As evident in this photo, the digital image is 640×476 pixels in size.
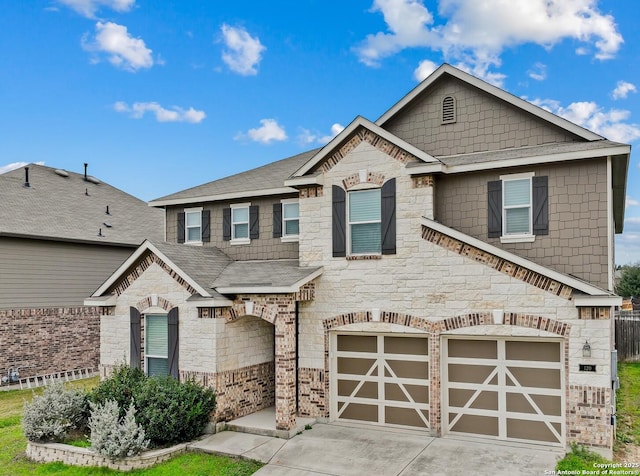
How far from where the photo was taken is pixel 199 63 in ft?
80.9

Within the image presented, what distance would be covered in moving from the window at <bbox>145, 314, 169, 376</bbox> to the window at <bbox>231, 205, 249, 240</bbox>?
156 inches

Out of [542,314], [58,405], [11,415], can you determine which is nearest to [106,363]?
[58,405]

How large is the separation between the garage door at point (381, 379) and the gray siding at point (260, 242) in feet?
12.1

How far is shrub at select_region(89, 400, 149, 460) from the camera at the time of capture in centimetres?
1050

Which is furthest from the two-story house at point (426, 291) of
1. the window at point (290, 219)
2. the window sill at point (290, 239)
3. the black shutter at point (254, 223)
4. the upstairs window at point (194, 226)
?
the upstairs window at point (194, 226)

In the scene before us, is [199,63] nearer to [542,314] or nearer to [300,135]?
[300,135]

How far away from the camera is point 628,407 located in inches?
551

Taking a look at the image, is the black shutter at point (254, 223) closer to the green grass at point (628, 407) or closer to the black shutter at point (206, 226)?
the black shutter at point (206, 226)

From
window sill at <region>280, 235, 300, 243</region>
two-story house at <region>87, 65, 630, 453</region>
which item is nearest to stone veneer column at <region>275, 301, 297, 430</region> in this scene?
two-story house at <region>87, 65, 630, 453</region>

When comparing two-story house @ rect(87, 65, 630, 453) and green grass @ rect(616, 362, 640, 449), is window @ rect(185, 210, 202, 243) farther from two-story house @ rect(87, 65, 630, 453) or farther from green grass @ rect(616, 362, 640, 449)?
green grass @ rect(616, 362, 640, 449)

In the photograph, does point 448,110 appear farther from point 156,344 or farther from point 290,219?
point 156,344

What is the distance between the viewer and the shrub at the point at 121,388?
40.2 ft

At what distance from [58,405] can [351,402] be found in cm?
705

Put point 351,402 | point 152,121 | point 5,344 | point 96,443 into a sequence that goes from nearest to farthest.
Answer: point 96,443, point 351,402, point 5,344, point 152,121
